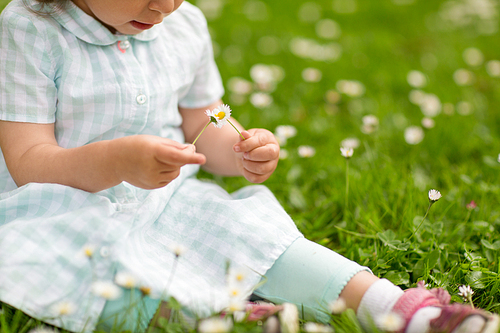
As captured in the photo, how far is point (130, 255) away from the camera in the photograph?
0.94 meters

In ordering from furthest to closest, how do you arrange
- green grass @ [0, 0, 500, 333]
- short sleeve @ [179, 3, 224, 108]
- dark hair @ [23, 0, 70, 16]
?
short sleeve @ [179, 3, 224, 108], green grass @ [0, 0, 500, 333], dark hair @ [23, 0, 70, 16]

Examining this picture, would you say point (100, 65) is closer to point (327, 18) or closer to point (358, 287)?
point (358, 287)

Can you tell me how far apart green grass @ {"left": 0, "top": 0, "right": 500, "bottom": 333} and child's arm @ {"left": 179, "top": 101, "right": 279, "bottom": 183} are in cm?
23

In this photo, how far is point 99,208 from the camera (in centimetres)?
99

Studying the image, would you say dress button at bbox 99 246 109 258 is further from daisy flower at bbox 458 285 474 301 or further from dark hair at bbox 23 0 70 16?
daisy flower at bbox 458 285 474 301

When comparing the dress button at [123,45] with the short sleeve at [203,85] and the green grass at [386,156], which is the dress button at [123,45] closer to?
the short sleeve at [203,85]

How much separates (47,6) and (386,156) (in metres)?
1.23

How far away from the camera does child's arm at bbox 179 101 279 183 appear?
43.7 inches

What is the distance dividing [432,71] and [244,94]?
4.03 feet

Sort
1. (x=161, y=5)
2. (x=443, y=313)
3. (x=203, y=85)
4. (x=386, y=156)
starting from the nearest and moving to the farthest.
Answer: (x=443, y=313), (x=161, y=5), (x=203, y=85), (x=386, y=156)

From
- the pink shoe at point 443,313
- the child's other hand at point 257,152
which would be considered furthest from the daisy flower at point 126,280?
the pink shoe at point 443,313

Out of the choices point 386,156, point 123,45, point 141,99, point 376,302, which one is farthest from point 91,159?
point 386,156

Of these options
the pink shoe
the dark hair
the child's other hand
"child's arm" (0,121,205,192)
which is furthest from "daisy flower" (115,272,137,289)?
the dark hair

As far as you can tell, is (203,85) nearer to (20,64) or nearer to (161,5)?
(161,5)
